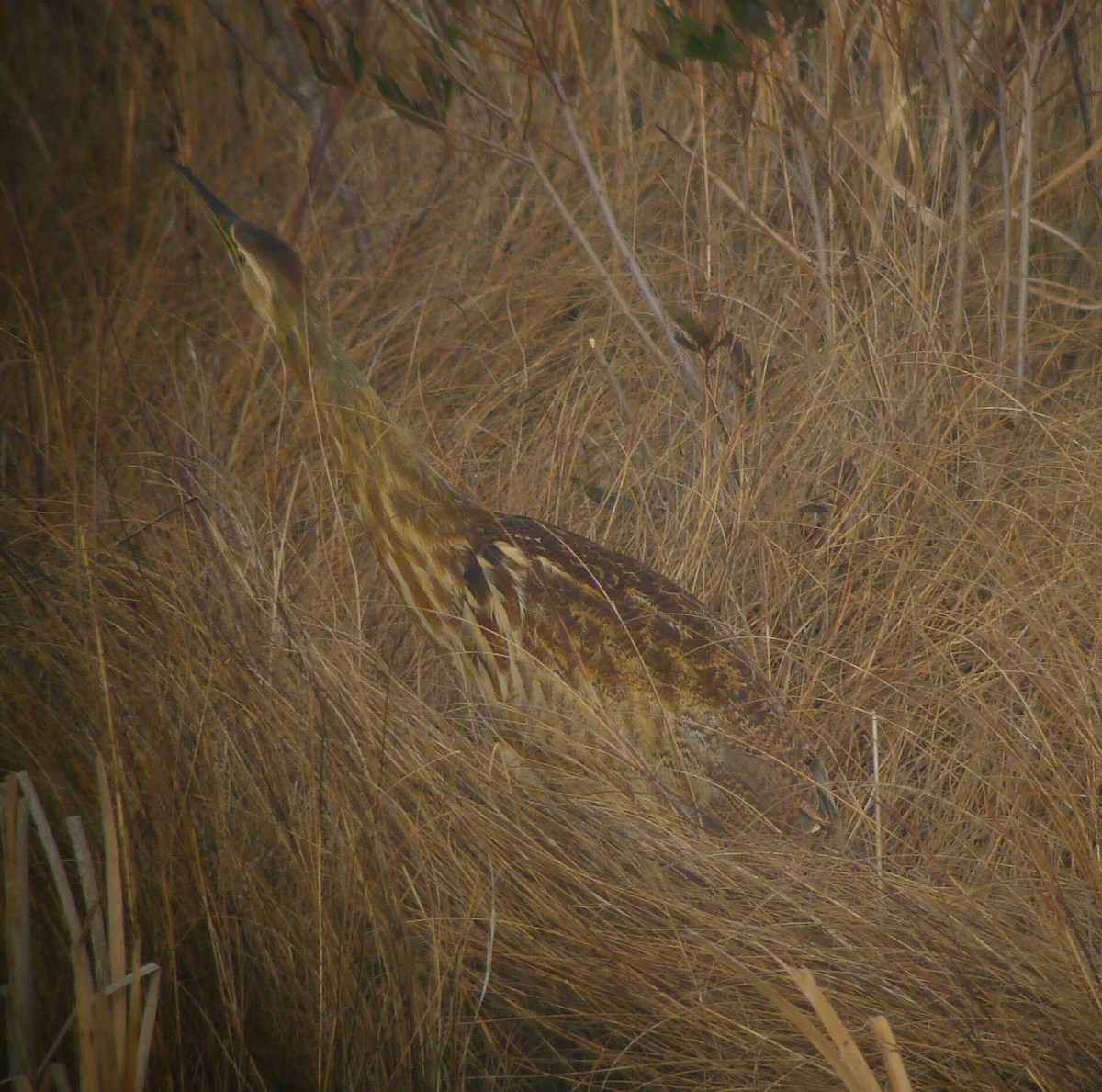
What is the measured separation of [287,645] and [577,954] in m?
0.41

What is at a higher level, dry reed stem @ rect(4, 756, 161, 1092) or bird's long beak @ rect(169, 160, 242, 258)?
bird's long beak @ rect(169, 160, 242, 258)

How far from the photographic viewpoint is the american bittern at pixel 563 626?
117cm

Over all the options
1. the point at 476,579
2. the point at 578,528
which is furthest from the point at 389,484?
the point at 578,528

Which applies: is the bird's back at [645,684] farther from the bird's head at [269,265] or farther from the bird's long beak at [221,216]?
the bird's long beak at [221,216]

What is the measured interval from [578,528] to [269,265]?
62 cm

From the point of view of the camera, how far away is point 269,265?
126 cm

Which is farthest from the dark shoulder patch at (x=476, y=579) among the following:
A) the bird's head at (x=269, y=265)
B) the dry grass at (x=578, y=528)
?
the bird's head at (x=269, y=265)

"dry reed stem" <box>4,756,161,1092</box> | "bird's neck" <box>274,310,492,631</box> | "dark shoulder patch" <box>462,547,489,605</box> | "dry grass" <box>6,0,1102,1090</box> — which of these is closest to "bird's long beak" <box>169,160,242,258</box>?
"bird's neck" <box>274,310,492,631</box>

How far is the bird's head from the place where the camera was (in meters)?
1.25

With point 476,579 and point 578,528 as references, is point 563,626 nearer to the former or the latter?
point 476,579

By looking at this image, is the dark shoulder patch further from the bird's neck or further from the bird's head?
the bird's head

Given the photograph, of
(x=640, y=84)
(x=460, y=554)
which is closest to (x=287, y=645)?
(x=460, y=554)

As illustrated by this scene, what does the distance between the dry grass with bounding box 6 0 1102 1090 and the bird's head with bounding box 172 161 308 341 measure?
0.22 metres

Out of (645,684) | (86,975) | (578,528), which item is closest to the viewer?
(86,975)
